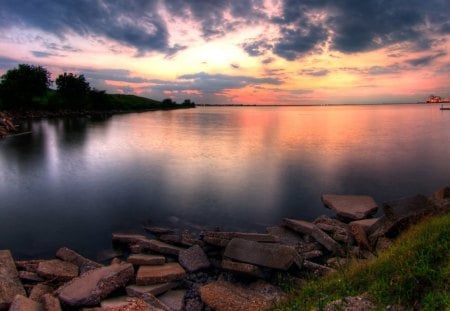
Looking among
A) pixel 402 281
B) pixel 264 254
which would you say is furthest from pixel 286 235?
pixel 402 281

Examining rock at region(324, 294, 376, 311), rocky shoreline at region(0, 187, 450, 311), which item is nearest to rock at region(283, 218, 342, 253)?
rocky shoreline at region(0, 187, 450, 311)

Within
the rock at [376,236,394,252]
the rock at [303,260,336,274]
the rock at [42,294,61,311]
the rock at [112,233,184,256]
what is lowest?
the rock at [112,233,184,256]

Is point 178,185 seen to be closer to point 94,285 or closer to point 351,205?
point 351,205

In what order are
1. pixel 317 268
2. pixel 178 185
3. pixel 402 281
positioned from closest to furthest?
1. pixel 402 281
2. pixel 317 268
3. pixel 178 185

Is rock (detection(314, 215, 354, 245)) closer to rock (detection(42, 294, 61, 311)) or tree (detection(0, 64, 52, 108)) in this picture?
rock (detection(42, 294, 61, 311))

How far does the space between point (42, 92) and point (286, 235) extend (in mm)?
113221

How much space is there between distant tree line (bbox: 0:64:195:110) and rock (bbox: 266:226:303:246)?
97.1 m

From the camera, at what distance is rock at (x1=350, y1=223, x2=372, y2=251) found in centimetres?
1144

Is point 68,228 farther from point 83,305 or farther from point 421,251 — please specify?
point 421,251

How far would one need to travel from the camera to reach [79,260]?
11086 millimetres

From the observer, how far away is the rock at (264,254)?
947cm

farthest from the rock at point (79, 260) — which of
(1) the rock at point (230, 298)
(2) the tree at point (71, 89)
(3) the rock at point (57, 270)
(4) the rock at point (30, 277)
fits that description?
(2) the tree at point (71, 89)

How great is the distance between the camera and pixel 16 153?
3528cm

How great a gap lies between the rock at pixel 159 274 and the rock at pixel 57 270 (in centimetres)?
221
